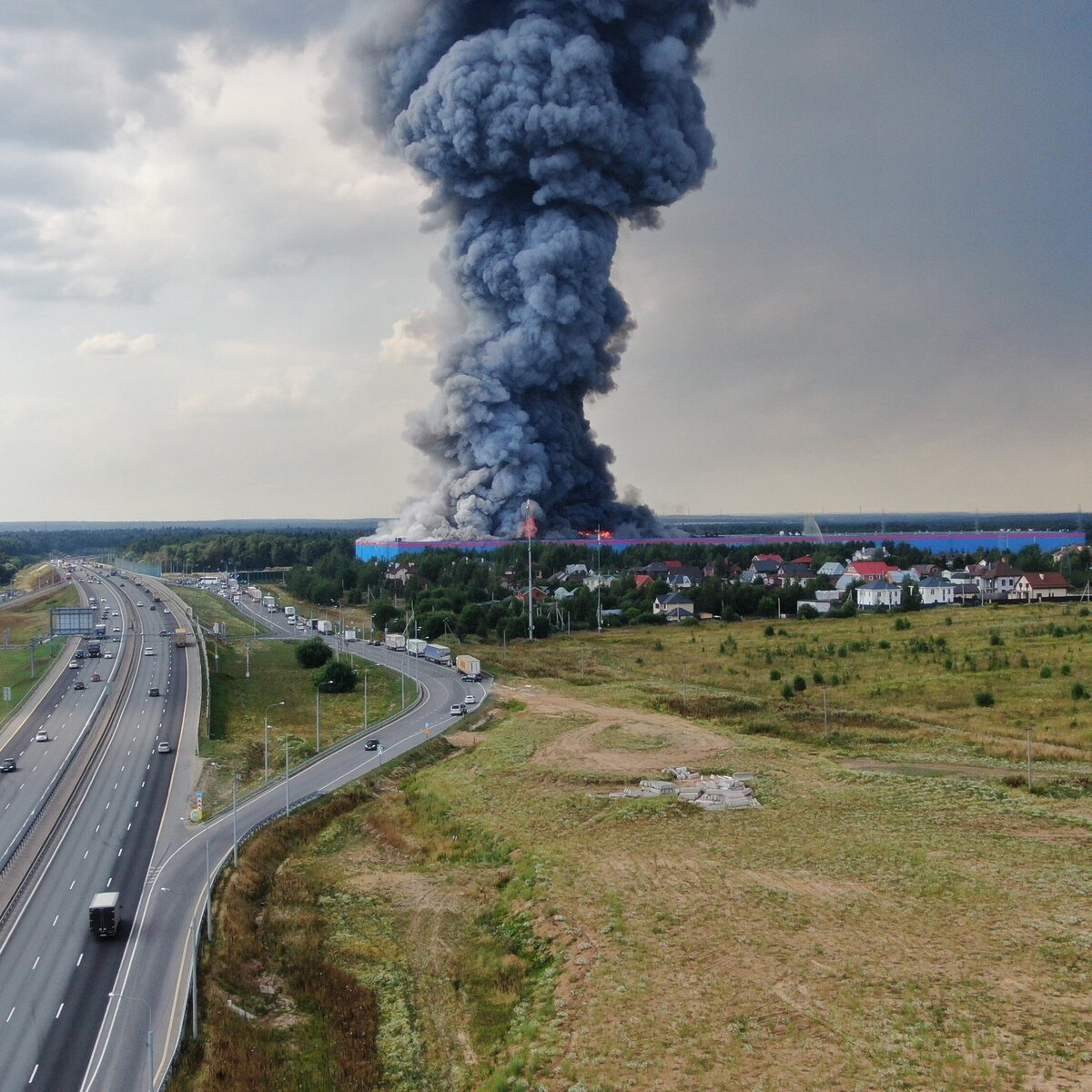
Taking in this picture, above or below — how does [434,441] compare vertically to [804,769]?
above

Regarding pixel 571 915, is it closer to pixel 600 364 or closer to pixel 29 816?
pixel 29 816

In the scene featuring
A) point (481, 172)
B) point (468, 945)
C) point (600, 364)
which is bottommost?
point (468, 945)

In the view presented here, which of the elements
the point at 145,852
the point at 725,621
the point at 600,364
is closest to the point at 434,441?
the point at 600,364

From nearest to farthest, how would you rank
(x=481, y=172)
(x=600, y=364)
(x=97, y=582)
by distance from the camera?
(x=481, y=172)
(x=600, y=364)
(x=97, y=582)

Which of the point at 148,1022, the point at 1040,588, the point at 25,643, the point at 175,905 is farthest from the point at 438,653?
the point at 1040,588

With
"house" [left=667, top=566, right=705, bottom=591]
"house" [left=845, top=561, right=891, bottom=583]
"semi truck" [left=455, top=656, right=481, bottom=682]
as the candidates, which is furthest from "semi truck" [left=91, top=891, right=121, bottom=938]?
"house" [left=845, top=561, right=891, bottom=583]
